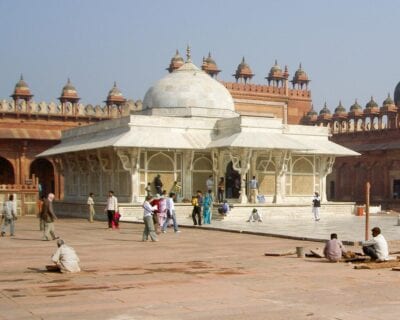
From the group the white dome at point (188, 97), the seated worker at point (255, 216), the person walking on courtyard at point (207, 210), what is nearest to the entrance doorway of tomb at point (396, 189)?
the white dome at point (188, 97)

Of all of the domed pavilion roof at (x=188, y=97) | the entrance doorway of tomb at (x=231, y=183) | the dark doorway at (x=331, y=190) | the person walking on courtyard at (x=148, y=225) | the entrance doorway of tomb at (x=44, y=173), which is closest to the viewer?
the person walking on courtyard at (x=148, y=225)

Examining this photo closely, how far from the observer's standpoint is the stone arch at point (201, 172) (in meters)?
25.3

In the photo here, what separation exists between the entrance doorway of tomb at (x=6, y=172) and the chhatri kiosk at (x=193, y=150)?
25.8 feet

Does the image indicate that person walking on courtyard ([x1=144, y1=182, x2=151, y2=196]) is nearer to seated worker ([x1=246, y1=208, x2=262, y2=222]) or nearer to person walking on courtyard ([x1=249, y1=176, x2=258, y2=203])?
seated worker ([x1=246, y1=208, x2=262, y2=222])

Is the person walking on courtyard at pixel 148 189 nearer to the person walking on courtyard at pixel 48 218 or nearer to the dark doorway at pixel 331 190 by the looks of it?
the person walking on courtyard at pixel 48 218

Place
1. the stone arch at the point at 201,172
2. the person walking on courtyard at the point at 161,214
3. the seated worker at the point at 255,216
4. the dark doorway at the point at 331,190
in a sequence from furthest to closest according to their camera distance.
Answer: the dark doorway at the point at 331,190
the stone arch at the point at 201,172
the seated worker at the point at 255,216
the person walking on courtyard at the point at 161,214

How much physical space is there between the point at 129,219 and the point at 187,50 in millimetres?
10173

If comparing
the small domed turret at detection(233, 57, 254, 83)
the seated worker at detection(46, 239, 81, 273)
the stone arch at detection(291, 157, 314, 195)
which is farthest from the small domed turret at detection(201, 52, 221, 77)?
the seated worker at detection(46, 239, 81, 273)

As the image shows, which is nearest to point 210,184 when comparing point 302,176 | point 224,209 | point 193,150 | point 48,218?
point 193,150

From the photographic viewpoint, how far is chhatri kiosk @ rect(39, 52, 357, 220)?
23.6m

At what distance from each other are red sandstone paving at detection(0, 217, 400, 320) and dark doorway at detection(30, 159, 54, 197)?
80.6 feet

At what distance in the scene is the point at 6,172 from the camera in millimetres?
36219

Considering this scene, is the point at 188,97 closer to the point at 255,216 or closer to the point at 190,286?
the point at 255,216

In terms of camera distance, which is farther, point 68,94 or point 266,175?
point 68,94
